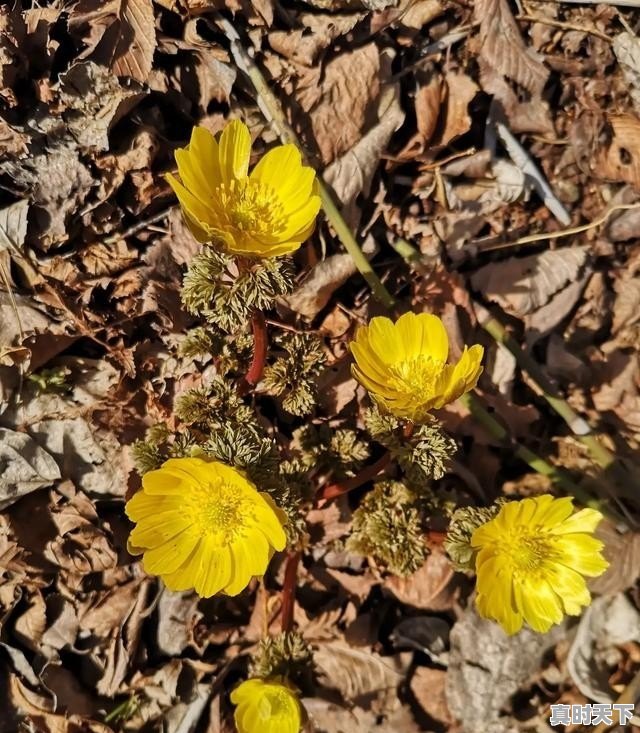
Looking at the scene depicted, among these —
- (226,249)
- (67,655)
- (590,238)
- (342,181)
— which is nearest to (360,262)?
(342,181)

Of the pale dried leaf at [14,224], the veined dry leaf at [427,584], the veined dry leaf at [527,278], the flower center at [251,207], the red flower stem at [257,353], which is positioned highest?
the pale dried leaf at [14,224]

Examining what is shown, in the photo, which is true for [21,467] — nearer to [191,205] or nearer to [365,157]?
[191,205]

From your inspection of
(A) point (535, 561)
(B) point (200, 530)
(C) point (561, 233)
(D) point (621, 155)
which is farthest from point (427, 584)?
(D) point (621, 155)

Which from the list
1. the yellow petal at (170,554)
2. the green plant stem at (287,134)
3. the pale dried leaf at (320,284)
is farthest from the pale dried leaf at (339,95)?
the yellow petal at (170,554)

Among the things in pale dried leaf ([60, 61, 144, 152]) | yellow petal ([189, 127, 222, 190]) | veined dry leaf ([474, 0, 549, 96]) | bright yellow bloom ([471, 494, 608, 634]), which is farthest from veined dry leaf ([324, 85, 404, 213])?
bright yellow bloom ([471, 494, 608, 634])

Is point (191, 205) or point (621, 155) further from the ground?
point (191, 205)

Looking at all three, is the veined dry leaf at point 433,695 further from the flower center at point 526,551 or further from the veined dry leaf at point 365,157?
the veined dry leaf at point 365,157
